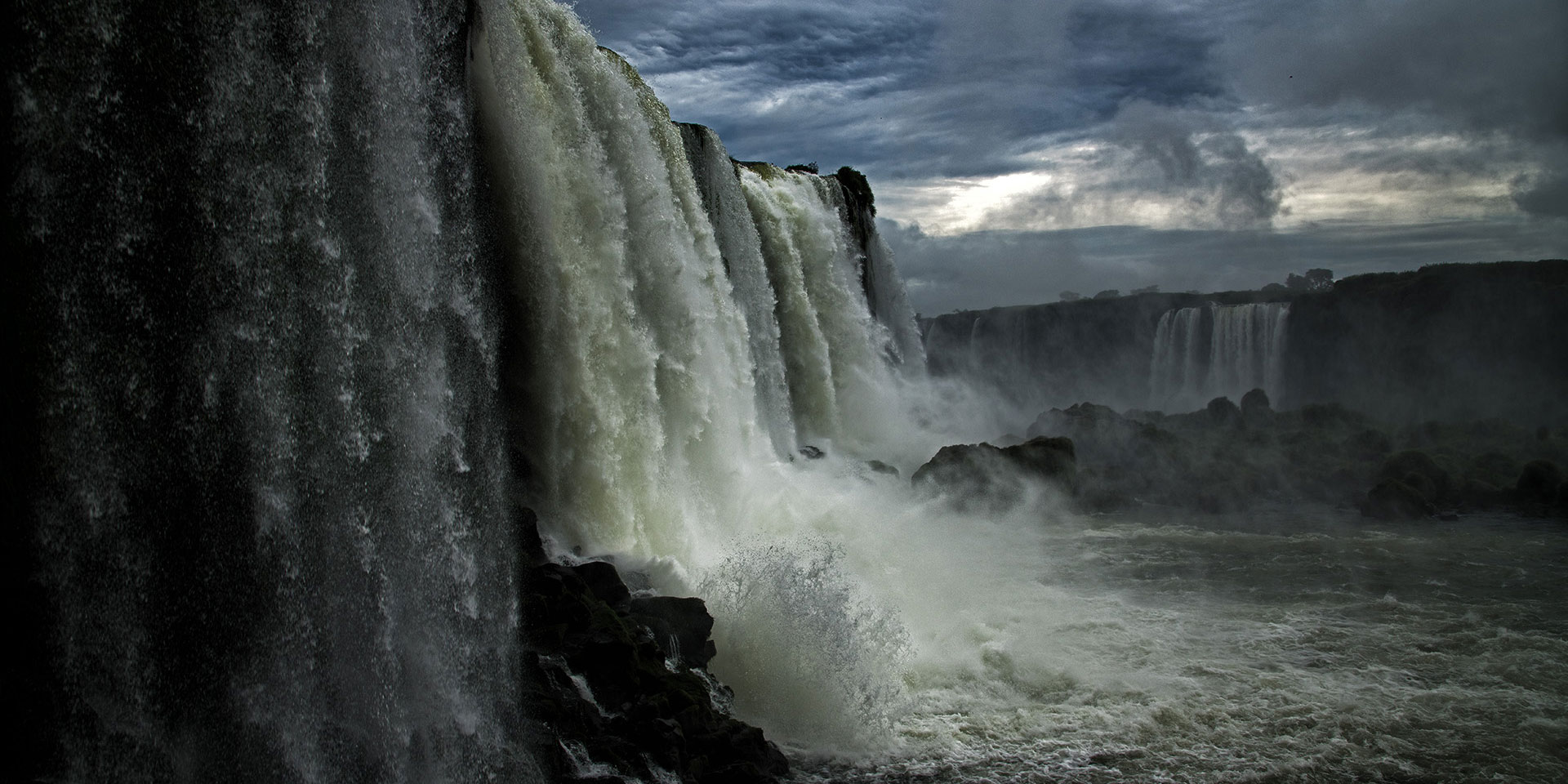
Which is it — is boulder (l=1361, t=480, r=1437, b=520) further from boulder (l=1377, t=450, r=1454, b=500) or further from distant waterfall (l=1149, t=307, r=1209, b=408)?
distant waterfall (l=1149, t=307, r=1209, b=408)

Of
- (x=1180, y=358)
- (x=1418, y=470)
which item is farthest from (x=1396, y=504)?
(x=1180, y=358)

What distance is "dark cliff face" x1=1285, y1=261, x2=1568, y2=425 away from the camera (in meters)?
25.5

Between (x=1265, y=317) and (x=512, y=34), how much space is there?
84.0 feet

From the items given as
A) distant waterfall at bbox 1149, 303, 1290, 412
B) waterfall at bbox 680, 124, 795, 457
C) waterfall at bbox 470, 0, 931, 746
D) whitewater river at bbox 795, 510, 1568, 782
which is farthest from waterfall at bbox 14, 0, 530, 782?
distant waterfall at bbox 1149, 303, 1290, 412

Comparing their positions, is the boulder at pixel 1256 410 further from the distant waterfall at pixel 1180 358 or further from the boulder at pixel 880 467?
the boulder at pixel 880 467

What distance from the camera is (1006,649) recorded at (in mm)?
8688

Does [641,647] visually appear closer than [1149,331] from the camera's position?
Yes

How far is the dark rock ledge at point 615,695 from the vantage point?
5.94 m

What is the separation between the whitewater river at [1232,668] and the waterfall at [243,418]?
289 cm

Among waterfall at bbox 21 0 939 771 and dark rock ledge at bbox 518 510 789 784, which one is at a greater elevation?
waterfall at bbox 21 0 939 771

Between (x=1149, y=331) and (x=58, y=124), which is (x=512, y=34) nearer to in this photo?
(x=58, y=124)

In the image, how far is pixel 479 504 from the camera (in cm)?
704

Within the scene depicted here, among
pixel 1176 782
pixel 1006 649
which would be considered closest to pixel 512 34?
pixel 1006 649

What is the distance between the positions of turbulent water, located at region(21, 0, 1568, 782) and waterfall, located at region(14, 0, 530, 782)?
0.02 m
